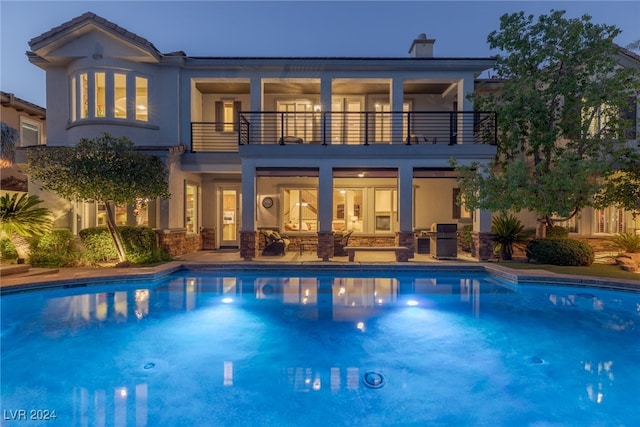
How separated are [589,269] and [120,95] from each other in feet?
58.8

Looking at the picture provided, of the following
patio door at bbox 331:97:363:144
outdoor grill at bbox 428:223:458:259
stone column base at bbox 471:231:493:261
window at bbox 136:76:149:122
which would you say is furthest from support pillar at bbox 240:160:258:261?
stone column base at bbox 471:231:493:261

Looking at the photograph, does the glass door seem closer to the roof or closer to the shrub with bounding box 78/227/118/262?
the shrub with bounding box 78/227/118/262

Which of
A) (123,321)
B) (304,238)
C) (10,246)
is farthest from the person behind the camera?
(304,238)

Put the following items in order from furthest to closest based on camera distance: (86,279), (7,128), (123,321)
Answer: (7,128)
(86,279)
(123,321)

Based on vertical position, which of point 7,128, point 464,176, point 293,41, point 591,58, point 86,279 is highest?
point 293,41

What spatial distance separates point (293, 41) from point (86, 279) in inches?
7257

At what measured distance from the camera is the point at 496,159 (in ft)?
42.0

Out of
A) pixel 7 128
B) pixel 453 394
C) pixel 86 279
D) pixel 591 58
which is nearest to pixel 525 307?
pixel 453 394

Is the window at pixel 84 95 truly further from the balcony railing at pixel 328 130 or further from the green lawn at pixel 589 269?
the green lawn at pixel 589 269

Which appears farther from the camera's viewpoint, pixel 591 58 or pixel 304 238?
pixel 304 238

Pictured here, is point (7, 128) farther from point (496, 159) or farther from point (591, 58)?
point (591, 58)

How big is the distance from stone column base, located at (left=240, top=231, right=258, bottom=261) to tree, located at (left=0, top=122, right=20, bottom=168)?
9.59m

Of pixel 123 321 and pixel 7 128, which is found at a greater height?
pixel 7 128

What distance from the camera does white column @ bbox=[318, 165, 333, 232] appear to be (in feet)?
39.9
